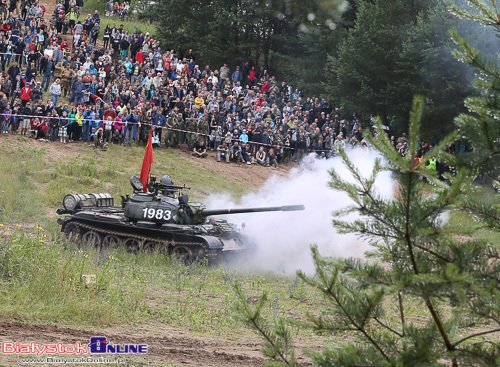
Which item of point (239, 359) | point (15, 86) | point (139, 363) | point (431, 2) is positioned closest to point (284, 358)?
point (139, 363)

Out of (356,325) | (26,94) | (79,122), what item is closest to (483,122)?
(356,325)

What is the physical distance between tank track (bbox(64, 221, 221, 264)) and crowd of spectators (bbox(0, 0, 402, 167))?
10.1 metres

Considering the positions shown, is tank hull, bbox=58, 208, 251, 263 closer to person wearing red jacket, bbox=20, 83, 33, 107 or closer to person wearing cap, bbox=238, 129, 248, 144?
person wearing red jacket, bbox=20, 83, 33, 107

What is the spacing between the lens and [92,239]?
23.1 m

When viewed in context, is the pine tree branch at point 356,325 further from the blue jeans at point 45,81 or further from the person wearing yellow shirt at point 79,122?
the blue jeans at point 45,81

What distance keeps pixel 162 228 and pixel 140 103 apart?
12518 millimetres

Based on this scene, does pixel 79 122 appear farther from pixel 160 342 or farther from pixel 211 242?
pixel 160 342

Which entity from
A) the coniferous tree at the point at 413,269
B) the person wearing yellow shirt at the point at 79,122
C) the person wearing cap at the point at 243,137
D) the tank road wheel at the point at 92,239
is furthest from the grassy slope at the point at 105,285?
the person wearing cap at the point at 243,137

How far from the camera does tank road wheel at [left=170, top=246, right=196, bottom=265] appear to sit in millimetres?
22078

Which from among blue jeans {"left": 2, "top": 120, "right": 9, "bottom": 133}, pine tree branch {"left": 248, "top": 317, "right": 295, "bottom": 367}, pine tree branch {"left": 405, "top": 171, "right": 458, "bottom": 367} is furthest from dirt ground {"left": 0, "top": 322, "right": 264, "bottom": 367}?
blue jeans {"left": 2, "top": 120, "right": 9, "bottom": 133}

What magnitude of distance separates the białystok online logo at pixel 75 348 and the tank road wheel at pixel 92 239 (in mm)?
10197

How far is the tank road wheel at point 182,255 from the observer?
72.4 feet

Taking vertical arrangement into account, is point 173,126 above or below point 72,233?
above

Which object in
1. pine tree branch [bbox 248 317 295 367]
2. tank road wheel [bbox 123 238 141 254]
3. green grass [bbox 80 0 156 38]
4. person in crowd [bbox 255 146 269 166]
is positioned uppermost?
pine tree branch [bbox 248 317 295 367]
